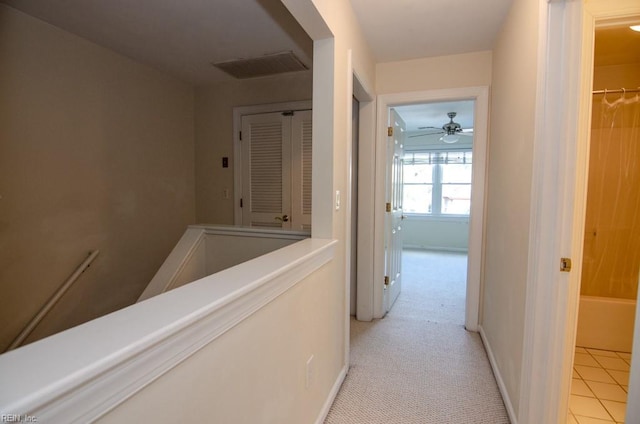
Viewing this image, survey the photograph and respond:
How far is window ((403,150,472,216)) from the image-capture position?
6125mm

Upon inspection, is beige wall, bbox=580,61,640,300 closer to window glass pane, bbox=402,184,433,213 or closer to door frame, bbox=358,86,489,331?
door frame, bbox=358,86,489,331

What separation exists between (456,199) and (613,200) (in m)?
3.64

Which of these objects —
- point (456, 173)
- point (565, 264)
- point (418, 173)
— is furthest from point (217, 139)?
point (456, 173)

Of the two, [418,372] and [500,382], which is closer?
[500,382]

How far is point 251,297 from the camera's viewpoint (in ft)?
3.07

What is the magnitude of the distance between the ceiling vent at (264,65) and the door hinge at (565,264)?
2.38 metres

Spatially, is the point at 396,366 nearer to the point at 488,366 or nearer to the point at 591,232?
the point at 488,366

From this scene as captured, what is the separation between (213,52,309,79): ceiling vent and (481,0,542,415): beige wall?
5.36 ft

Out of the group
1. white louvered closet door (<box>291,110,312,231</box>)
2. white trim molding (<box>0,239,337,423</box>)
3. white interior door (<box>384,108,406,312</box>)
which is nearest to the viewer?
white trim molding (<box>0,239,337,423</box>)

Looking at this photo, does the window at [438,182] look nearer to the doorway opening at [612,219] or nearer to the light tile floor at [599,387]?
the doorway opening at [612,219]

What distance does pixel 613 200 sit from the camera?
2578mm

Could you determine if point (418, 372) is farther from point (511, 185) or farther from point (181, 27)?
point (181, 27)

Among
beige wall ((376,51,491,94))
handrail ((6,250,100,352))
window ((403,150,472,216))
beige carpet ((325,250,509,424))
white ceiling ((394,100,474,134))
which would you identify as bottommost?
beige carpet ((325,250,509,424))

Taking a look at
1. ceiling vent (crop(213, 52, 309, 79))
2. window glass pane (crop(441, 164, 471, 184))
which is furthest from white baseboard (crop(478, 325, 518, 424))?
window glass pane (crop(441, 164, 471, 184))
